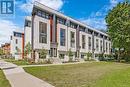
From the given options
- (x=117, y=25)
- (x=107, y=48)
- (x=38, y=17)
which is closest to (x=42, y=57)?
(x=38, y=17)

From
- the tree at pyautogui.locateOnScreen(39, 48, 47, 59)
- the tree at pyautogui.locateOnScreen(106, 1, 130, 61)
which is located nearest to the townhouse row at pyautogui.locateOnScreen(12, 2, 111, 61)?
the tree at pyautogui.locateOnScreen(39, 48, 47, 59)

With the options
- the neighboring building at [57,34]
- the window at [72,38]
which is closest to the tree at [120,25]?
the neighboring building at [57,34]

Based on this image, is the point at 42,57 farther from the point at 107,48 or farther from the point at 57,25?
the point at 107,48

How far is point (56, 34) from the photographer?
206 feet

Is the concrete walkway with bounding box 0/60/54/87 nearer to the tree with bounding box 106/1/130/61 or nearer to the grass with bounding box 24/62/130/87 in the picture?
the grass with bounding box 24/62/130/87

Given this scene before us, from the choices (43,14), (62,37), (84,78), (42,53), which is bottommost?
(84,78)

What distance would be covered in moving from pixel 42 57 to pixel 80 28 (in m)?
27.9

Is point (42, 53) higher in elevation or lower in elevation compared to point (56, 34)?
lower

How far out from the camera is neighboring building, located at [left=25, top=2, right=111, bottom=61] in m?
55.4

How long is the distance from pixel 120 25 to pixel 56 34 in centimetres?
1844

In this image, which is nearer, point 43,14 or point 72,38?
point 43,14

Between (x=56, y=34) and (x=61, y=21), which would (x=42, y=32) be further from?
(x=61, y=21)

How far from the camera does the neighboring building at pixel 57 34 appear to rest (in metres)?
55.4

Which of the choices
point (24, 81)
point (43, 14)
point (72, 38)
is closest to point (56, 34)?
point (43, 14)
